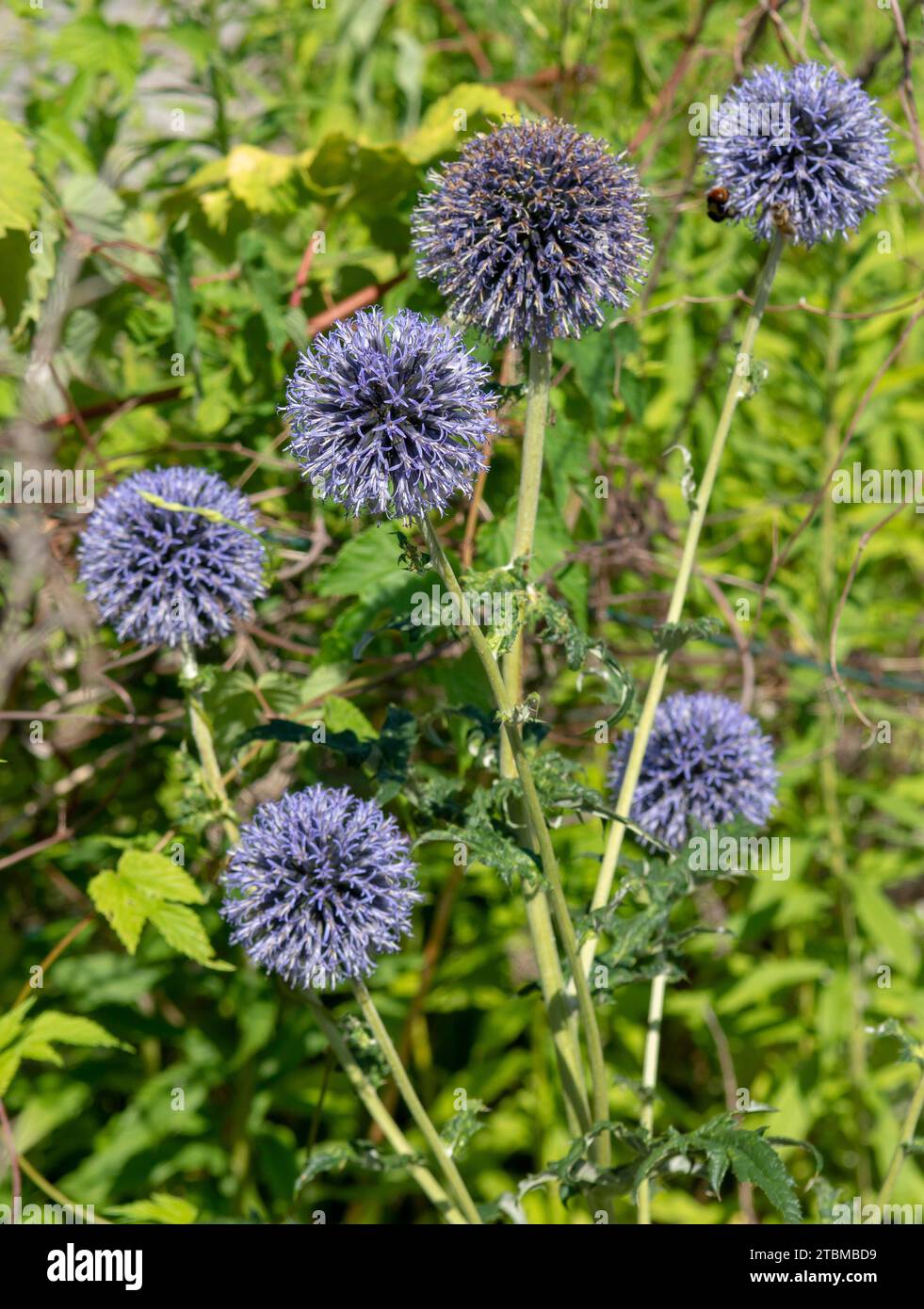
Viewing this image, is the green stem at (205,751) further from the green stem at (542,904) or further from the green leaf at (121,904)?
the green stem at (542,904)

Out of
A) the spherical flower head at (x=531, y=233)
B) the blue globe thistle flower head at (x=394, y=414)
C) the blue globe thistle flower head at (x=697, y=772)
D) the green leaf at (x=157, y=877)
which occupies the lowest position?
the green leaf at (x=157, y=877)

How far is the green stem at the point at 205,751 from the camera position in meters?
1.85

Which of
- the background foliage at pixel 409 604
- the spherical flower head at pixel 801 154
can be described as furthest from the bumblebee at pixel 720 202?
the background foliage at pixel 409 604

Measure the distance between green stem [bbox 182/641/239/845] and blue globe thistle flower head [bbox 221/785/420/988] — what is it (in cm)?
22

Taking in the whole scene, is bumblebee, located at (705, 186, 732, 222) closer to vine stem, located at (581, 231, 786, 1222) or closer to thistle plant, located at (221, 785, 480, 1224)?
vine stem, located at (581, 231, 786, 1222)

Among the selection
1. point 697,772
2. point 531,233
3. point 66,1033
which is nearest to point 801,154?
point 531,233

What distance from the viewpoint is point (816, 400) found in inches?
124

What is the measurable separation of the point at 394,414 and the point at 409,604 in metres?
0.73

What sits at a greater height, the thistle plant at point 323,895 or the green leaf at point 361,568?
the green leaf at point 361,568

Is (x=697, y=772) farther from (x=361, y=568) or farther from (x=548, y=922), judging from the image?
(x=361, y=568)

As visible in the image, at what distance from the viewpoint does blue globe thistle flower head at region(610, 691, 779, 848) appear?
1.95 metres

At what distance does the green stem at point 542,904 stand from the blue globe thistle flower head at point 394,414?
55 mm

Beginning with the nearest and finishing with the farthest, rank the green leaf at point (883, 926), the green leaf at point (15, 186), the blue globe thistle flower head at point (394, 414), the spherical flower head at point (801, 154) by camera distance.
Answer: the blue globe thistle flower head at point (394, 414)
the spherical flower head at point (801, 154)
the green leaf at point (15, 186)
the green leaf at point (883, 926)
